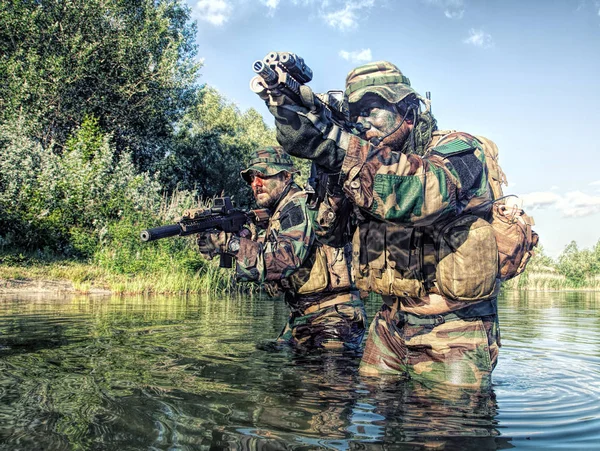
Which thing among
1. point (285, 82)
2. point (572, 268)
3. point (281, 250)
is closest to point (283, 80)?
point (285, 82)

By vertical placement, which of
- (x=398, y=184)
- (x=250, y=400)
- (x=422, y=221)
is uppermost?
(x=398, y=184)

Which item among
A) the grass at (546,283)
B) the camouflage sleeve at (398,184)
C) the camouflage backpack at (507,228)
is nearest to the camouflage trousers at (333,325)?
the camouflage backpack at (507,228)

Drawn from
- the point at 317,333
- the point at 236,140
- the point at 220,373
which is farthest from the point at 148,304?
the point at 236,140

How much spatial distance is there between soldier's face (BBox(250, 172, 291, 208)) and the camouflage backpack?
10.4 ft

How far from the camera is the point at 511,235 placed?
12.0 ft

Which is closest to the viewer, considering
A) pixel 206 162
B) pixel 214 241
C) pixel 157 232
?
pixel 157 232

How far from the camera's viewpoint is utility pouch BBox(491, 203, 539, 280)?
3676mm

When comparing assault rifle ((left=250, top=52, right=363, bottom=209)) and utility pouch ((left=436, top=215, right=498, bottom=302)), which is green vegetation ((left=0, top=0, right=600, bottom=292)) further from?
assault rifle ((left=250, top=52, right=363, bottom=209))

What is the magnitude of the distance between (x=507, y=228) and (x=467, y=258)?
0.43 m

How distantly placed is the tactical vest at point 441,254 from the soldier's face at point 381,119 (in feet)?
0.90

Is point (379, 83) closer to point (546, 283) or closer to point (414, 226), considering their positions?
point (414, 226)

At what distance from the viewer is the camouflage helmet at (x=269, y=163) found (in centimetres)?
660

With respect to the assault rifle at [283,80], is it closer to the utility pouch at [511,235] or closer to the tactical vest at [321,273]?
the utility pouch at [511,235]

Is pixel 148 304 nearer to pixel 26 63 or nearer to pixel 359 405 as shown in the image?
pixel 359 405
